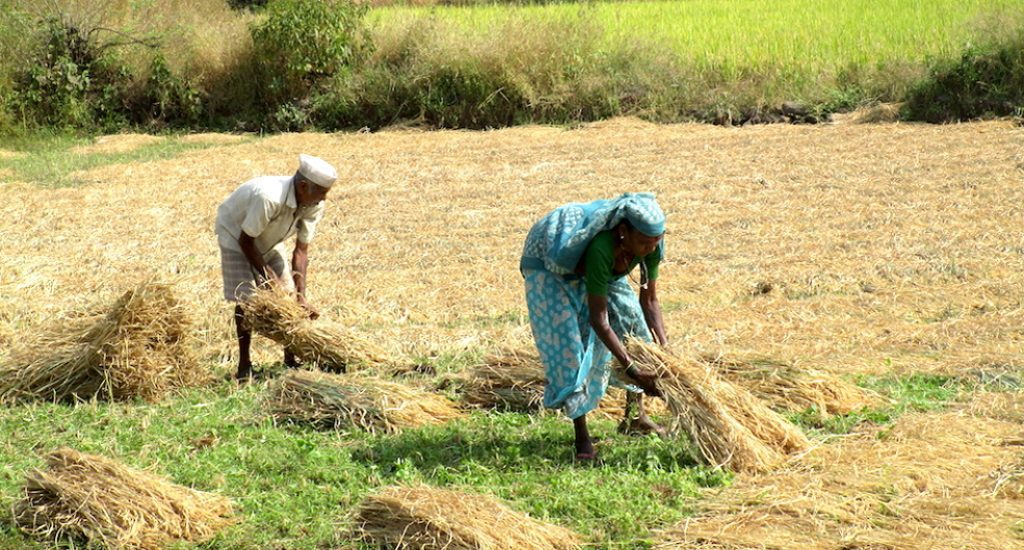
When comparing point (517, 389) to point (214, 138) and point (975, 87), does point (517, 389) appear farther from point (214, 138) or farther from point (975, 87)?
point (214, 138)

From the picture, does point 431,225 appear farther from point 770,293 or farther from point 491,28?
point 491,28

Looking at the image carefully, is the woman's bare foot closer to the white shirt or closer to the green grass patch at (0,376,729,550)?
the green grass patch at (0,376,729,550)

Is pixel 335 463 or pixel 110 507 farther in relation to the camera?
pixel 335 463

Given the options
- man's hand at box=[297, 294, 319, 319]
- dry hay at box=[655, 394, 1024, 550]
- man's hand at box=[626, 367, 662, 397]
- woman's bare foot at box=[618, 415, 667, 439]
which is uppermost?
man's hand at box=[626, 367, 662, 397]

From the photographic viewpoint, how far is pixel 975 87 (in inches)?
609

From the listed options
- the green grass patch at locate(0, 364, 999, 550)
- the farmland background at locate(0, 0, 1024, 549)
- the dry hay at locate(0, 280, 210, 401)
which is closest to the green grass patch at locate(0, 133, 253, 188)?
the farmland background at locate(0, 0, 1024, 549)

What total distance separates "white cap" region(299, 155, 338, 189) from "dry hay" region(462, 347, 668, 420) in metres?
1.25

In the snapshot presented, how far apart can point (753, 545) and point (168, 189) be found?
10.6m

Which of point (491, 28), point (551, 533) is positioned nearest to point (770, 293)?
point (551, 533)

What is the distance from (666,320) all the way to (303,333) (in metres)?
2.36

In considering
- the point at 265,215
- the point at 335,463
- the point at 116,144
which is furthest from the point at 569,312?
the point at 116,144

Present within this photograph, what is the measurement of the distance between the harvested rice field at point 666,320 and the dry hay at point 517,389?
0.21ft

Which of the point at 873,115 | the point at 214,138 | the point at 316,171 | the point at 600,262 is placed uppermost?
the point at 316,171

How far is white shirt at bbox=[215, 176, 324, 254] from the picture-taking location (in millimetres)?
6277
